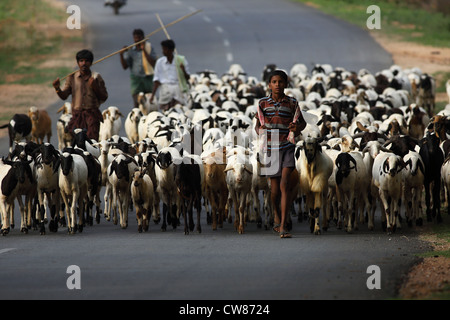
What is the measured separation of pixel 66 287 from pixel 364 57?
29.8 metres

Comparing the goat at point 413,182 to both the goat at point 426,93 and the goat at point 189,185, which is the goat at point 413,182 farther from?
the goat at point 426,93

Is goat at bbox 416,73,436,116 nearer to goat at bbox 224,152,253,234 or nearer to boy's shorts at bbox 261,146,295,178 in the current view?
goat at bbox 224,152,253,234

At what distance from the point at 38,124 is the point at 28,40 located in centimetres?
2312

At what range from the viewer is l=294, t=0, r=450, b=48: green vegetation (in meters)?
44.7

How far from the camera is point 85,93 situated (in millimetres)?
17031

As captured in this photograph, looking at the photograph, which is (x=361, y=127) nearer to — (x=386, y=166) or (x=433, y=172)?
(x=433, y=172)

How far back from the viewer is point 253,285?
10.2 meters

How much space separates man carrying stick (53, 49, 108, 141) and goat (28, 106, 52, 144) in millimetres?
6505

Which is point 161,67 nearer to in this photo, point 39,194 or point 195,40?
point 39,194

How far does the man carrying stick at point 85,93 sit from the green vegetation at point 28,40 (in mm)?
18527

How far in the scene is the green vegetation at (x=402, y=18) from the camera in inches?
1758

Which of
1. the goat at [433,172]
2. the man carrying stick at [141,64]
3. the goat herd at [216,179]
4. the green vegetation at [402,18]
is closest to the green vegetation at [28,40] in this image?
the man carrying stick at [141,64]

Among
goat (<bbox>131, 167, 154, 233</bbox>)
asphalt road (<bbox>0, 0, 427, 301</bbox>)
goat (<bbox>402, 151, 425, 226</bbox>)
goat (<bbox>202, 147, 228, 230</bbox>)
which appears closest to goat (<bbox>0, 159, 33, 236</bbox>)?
asphalt road (<bbox>0, 0, 427, 301</bbox>)
